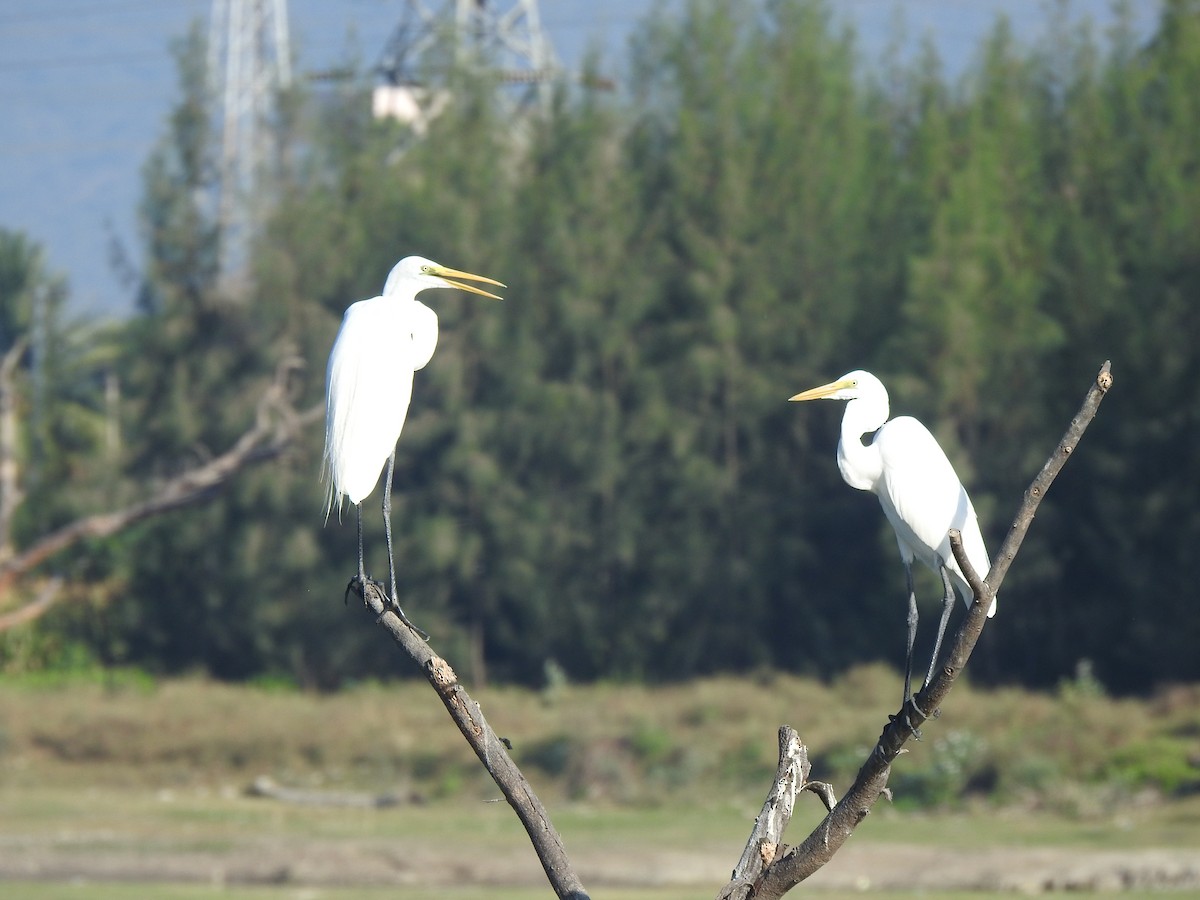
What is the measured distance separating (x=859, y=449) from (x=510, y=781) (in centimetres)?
117

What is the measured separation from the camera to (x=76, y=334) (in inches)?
1170

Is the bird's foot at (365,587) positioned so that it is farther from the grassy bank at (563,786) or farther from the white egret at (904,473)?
the grassy bank at (563,786)

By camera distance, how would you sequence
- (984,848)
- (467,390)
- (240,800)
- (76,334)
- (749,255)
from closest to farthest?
(984,848)
(240,800)
(749,255)
(467,390)
(76,334)

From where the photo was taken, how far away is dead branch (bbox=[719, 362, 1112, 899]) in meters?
2.36

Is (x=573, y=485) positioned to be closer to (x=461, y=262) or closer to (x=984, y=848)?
(x=461, y=262)

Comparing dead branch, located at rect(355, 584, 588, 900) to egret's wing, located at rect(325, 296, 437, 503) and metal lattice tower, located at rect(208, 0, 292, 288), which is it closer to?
egret's wing, located at rect(325, 296, 437, 503)

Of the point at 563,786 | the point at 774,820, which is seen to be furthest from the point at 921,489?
the point at 563,786

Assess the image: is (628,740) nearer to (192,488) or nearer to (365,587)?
(192,488)

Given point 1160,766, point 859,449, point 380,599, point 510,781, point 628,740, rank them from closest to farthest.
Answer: point 510,781, point 380,599, point 859,449, point 1160,766, point 628,740

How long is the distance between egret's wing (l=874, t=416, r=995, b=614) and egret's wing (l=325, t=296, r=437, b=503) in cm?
111

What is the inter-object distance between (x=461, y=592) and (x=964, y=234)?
640 cm

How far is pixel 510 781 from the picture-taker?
2648 millimetres

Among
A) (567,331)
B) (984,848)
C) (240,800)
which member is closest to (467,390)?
(567,331)

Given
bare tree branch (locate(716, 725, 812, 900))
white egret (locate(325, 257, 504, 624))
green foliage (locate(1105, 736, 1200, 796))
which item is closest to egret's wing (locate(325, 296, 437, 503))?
white egret (locate(325, 257, 504, 624))
